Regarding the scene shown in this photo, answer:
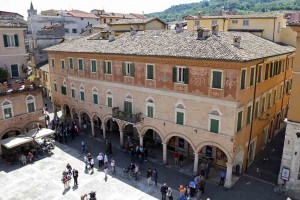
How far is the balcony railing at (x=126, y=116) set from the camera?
88.3 feet

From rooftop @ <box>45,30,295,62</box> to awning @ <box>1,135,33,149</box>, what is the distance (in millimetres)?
10442

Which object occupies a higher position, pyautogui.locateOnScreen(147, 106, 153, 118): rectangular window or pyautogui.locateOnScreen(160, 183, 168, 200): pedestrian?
pyautogui.locateOnScreen(147, 106, 153, 118): rectangular window

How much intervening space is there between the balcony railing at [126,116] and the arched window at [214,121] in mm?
7082

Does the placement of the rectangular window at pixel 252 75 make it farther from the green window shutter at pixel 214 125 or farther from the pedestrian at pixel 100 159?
the pedestrian at pixel 100 159

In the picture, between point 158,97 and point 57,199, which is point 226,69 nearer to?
point 158,97

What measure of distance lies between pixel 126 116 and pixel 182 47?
8.40 meters

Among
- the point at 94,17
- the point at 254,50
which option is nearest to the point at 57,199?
the point at 254,50

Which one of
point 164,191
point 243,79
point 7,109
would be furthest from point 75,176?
point 243,79

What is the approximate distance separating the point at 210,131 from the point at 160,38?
10.4 metres

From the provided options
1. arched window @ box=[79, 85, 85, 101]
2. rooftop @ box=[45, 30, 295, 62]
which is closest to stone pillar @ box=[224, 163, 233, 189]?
rooftop @ box=[45, 30, 295, 62]

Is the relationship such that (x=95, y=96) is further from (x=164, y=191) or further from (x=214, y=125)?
(x=164, y=191)

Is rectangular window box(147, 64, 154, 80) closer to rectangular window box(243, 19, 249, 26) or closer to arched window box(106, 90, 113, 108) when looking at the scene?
arched window box(106, 90, 113, 108)

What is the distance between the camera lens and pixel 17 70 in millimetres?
31328

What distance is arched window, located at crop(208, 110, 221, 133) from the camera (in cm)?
2239
